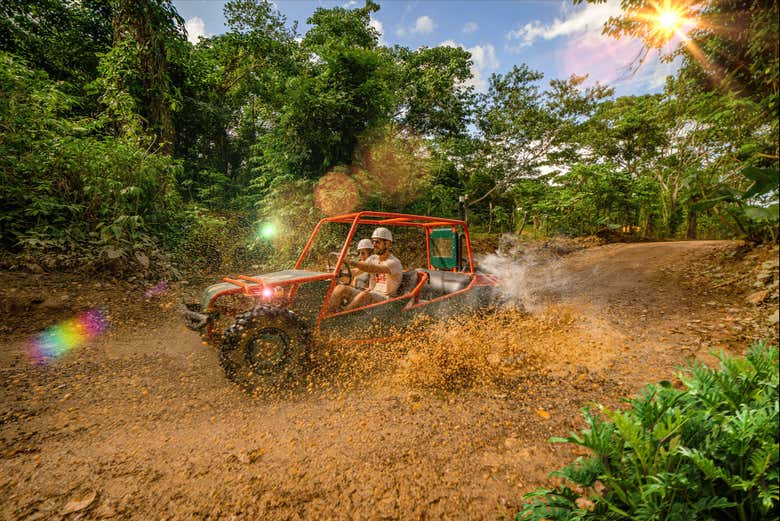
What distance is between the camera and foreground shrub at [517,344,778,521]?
0.91 metres

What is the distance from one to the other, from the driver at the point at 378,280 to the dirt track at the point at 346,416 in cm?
59

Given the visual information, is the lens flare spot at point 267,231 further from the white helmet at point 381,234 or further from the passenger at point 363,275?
the white helmet at point 381,234

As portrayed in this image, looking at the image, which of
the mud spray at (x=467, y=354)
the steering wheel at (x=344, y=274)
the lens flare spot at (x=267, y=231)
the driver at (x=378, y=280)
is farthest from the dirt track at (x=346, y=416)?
the lens flare spot at (x=267, y=231)

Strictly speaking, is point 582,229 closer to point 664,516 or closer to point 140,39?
point 664,516

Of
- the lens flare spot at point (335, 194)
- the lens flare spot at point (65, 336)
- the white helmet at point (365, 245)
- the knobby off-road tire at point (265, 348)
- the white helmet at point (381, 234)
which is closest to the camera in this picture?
the knobby off-road tire at point (265, 348)

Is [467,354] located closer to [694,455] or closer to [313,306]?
[313,306]

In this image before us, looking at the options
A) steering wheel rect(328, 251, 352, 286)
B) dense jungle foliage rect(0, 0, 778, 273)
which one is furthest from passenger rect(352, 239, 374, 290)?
dense jungle foliage rect(0, 0, 778, 273)

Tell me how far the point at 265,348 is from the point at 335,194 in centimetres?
565

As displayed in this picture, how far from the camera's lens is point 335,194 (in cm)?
800

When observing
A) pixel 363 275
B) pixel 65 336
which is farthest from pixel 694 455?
pixel 65 336

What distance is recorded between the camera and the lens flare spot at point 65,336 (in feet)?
11.8

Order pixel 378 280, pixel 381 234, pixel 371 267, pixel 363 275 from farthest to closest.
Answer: pixel 363 275 < pixel 378 280 < pixel 381 234 < pixel 371 267

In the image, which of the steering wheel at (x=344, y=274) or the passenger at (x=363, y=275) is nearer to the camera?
the steering wheel at (x=344, y=274)

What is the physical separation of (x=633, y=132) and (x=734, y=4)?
579 inches
